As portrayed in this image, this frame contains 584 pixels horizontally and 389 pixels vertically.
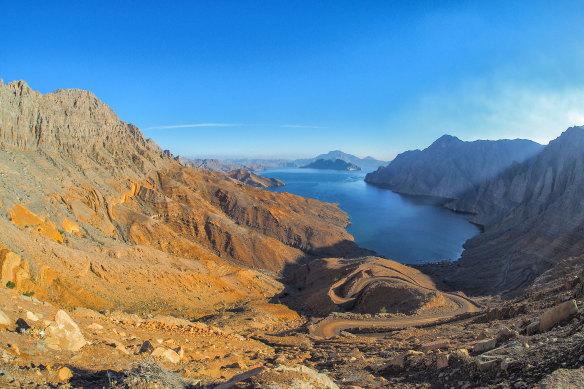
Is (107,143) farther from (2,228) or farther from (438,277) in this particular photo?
(438,277)

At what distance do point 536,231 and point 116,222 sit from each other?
197 feet

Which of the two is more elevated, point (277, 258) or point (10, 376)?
point (10, 376)

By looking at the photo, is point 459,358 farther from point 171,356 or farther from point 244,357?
point 171,356

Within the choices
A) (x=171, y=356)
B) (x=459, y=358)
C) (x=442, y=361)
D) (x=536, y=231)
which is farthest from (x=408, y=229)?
(x=171, y=356)

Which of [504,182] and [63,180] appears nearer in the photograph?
[63,180]

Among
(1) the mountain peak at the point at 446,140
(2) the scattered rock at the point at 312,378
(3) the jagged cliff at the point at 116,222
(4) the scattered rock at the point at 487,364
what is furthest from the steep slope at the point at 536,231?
(1) the mountain peak at the point at 446,140

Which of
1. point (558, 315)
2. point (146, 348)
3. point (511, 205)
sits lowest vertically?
point (146, 348)

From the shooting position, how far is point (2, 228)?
59.4ft

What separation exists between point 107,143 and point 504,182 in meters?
111

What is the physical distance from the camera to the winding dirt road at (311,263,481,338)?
21.3m

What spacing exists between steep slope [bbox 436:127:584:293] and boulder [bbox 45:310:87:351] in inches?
1670

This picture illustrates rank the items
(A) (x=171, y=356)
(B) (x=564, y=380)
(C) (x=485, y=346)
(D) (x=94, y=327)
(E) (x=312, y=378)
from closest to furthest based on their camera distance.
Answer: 1. (B) (x=564, y=380)
2. (E) (x=312, y=378)
3. (C) (x=485, y=346)
4. (A) (x=171, y=356)
5. (D) (x=94, y=327)

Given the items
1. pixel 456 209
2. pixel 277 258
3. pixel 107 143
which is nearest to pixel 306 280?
pixel 277 258

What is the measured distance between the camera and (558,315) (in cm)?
898
